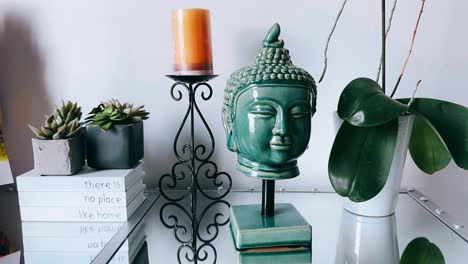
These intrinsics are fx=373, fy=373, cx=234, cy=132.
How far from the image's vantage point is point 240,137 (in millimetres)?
528

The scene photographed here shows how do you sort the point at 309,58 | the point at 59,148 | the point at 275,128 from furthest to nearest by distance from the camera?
the point at 309,58, the point at 59,148, the point at 275,128

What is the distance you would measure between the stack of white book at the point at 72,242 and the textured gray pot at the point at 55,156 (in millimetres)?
92

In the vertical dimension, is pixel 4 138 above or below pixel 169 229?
above

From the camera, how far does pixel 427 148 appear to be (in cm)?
63

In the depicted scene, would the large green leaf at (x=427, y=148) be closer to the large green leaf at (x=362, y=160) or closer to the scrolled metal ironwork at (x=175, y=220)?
the large green leaf at (x=362, y=160)

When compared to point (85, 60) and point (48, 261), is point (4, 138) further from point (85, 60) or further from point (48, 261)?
point (48, 261)

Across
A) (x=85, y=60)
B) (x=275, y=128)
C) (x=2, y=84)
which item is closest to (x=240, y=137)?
(x=275, y=128)

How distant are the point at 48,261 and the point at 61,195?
0.12 metres

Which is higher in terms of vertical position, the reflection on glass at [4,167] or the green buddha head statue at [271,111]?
the green buddha head statue at [271,111]

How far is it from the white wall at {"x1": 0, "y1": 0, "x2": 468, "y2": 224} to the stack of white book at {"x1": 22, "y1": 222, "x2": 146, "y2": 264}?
0.23 metres

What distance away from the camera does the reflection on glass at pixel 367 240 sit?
54cm

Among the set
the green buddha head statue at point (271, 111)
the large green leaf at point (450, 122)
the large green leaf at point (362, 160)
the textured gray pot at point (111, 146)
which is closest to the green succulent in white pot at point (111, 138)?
the textured gray pot at point (111, 146)

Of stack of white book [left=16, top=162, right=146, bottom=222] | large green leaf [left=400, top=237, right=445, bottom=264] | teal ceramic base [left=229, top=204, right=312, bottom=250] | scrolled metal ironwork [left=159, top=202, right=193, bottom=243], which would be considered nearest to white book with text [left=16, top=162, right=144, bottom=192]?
stack of white book [left=16, top=162, right=146, bottom=222]

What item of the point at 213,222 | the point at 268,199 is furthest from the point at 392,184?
the point at 213,222
